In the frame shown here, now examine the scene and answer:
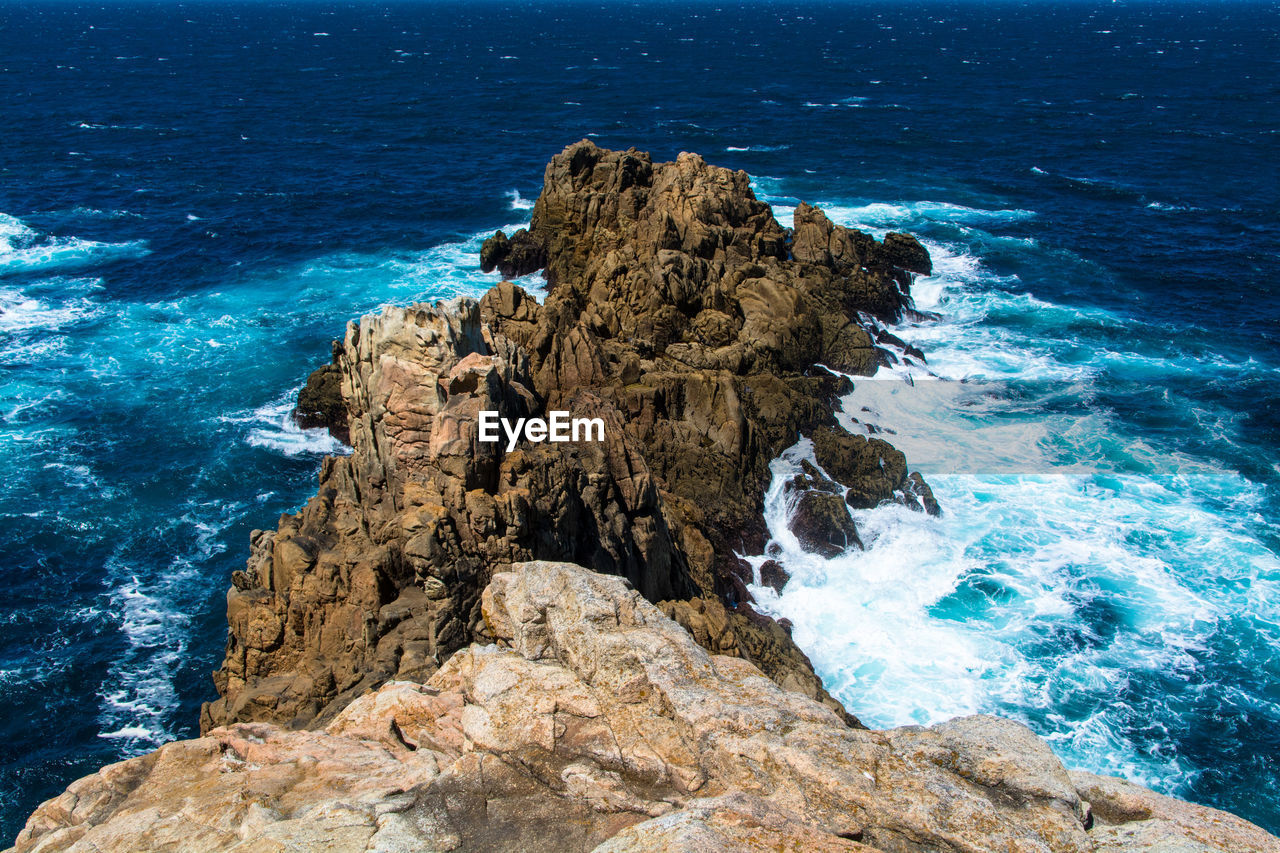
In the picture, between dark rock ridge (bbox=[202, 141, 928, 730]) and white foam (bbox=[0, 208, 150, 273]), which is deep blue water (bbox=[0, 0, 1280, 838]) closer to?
white foam (bbox=[0, 208, 150, 273])

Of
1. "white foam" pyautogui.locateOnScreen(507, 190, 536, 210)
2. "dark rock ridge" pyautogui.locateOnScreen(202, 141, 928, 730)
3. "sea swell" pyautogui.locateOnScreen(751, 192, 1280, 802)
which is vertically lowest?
"sea swell" pyautogui.locateOnScreen(751, 192, 1280, 802)

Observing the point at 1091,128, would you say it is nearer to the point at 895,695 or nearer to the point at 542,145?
the point at 542,145

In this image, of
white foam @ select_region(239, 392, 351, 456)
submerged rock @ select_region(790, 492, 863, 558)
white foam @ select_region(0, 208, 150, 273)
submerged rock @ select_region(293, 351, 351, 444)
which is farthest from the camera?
white foam @ select_region(0, 208, 150, 273)

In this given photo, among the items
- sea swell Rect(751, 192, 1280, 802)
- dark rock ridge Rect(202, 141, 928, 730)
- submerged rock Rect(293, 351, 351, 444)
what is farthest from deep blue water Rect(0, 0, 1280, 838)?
A: dark rock ridge Rect(202, 141, 928, 730)

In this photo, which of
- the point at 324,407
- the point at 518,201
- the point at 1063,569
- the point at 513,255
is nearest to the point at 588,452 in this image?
the point at 1063,569

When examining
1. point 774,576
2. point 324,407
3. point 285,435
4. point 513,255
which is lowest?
A: point 774,576

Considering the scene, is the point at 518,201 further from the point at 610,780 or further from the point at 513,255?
the point at 610,780
